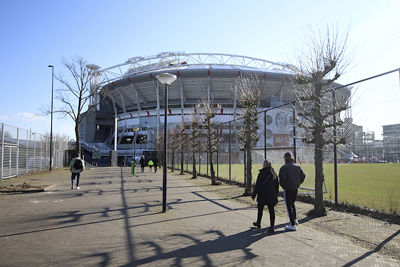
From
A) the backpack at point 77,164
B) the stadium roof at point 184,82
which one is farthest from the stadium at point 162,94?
the backpack at point 77,164

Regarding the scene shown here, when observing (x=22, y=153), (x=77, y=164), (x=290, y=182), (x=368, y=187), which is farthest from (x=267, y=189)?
(x=22, y=153)

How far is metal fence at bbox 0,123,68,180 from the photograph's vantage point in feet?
54.1

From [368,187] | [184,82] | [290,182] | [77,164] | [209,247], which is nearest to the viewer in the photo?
[209,247]

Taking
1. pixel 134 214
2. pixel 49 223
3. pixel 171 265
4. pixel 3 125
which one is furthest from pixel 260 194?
pixel 3 125

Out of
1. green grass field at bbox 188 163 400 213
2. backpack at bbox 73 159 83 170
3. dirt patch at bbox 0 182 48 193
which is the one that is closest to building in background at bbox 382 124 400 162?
green grass field at bbox 188 163 400 213

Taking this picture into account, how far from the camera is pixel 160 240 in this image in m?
5.35

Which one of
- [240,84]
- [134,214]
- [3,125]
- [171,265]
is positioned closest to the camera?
[171,265]

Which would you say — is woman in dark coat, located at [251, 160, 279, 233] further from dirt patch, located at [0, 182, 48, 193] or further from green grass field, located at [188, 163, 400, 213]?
dirt patch, located at [0, 182, 48, 193]

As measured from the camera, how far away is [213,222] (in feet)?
22.6

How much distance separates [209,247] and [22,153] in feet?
63.4

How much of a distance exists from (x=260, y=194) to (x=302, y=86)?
165 inches

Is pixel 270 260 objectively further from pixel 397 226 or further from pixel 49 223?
pixel 49 223

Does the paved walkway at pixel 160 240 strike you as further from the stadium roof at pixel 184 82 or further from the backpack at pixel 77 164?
the stadium roof at pixel 184 82

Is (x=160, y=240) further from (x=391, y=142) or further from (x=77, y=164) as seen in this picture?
(x=77, y=164)
